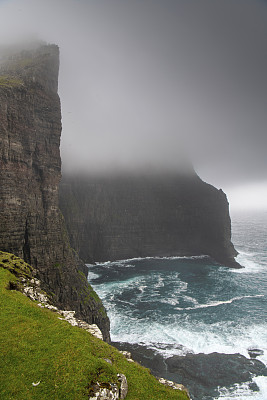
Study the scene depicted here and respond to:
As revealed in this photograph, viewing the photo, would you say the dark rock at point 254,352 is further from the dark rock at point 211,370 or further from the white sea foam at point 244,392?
the white sea foam at point 244,392

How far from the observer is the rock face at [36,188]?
94.2 ft

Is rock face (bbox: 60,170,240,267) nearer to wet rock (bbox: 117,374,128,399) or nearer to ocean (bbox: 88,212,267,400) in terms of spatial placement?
ocean (bbox: 88,212,267,400)

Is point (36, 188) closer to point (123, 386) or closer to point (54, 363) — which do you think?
point (54, 363)

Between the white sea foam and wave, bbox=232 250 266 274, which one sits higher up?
the white sea foam

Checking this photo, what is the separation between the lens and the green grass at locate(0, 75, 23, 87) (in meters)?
31.1

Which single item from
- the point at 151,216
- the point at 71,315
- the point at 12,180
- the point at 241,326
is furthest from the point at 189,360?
the point at 151,216

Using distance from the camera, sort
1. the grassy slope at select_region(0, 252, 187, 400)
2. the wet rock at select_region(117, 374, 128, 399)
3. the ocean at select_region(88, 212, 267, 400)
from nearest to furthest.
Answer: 1. the grassy slope at select_region(0, 252, 187, 400)
2. the wet rock at select_region(117, 374, 128, 399)
3. the ocean at select_region(88, 212, 267, 400)

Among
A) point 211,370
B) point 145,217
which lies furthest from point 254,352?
point 145,217

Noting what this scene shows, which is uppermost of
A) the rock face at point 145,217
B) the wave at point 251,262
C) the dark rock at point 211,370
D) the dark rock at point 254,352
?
the rock face at point 145,217

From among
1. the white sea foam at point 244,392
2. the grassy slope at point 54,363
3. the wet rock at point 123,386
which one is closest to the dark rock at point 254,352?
the white sea foam at point 244,392

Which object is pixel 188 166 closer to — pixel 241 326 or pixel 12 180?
pixel 241 326

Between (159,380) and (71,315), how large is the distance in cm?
717

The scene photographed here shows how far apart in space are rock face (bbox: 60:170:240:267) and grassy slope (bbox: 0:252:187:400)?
3075 inches

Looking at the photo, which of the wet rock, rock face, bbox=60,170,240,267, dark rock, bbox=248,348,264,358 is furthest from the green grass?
rock face, bbox=60,170,240,267
